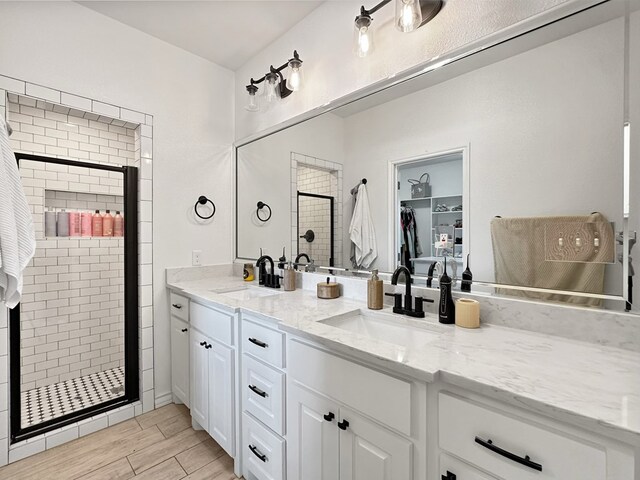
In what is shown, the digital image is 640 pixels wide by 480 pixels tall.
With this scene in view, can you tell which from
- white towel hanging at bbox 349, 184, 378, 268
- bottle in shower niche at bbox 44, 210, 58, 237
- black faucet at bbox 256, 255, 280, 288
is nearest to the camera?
white towel hanging at bbox 349, 184, 378, 268

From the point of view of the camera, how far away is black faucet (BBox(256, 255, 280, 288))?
7.06ft

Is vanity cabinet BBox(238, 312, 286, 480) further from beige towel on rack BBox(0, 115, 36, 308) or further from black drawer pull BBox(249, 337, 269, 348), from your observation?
beige towel on rack BBox(0, 115, 36, 308)

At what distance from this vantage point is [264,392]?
4.54ft

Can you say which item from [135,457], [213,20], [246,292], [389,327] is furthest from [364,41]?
[135,457]

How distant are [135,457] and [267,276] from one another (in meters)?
1.28

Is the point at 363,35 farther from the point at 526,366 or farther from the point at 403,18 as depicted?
the point at 526,366

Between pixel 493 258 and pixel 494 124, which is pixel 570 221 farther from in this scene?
pixel 494 124

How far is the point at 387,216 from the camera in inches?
64.3

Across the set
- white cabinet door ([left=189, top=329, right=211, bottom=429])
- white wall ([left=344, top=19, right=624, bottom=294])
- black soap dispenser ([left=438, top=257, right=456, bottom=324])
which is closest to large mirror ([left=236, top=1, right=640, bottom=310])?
white wall ([left=344, top=19, right=624, bottom=294])

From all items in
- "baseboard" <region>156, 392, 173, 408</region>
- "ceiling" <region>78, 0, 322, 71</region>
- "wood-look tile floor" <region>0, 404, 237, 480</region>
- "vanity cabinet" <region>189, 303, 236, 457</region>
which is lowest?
"wood-look tile floor" <region>0, 404, 237, 480</region>

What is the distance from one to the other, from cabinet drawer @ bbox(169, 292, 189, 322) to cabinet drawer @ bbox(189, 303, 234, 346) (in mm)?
84

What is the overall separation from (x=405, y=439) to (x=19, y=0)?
2.85 metres

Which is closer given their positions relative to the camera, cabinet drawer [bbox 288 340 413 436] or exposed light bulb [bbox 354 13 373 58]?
cabinet drawer [bbox 288 340 413 436]

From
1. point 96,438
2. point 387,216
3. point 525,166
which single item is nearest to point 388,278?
point 387,216
